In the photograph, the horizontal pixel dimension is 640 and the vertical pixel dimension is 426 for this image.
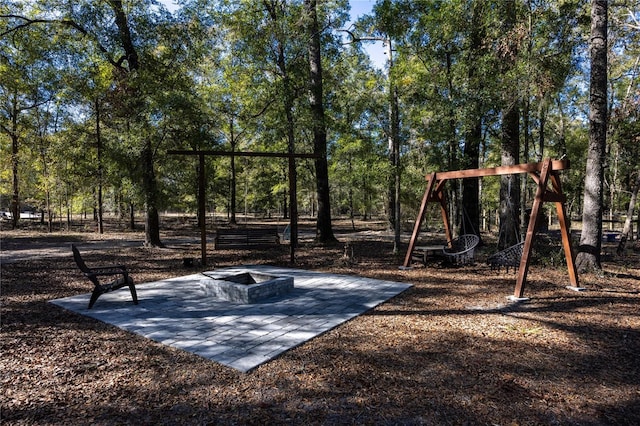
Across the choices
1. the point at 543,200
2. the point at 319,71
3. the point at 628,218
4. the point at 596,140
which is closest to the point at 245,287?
the point at 543,200

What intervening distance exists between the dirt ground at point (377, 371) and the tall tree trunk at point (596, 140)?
1.69 metres

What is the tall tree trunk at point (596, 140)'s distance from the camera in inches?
298

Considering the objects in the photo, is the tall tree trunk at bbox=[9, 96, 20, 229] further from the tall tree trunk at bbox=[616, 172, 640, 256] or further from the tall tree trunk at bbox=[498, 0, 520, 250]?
the tall tree trunk at bbox=[616, 172, 640, 256]

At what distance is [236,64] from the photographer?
13344mm

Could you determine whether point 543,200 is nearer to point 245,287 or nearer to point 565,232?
point 565,232

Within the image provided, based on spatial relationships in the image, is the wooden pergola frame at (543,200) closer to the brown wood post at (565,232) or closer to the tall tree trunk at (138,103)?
the brown wood post at (565,232)

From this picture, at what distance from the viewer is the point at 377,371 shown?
3484mm

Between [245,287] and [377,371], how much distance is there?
120 inches

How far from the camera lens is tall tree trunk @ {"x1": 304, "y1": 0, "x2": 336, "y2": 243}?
12.5m

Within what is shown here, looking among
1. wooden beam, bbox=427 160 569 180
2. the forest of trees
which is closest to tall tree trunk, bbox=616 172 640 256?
the forest of trees

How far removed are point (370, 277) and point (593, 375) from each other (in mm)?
4951

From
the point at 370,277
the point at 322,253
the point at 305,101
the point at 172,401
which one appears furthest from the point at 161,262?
the point at 172,401

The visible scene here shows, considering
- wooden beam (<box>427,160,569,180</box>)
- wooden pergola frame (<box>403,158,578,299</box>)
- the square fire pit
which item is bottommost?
the square fire pit

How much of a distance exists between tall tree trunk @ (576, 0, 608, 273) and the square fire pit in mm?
6606
